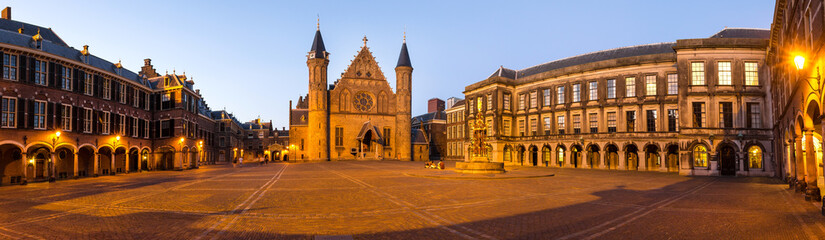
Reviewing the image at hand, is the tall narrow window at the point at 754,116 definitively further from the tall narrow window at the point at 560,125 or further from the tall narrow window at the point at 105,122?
the tall narrow window at the point at 105,122

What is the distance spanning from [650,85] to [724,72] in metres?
5.83

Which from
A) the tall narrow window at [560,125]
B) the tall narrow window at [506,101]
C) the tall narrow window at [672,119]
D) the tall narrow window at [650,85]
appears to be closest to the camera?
the tall narrow window at [672,119]

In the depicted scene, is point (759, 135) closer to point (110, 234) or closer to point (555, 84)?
point (555, 84)

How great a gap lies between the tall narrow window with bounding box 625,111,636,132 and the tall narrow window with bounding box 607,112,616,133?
123 centimetres

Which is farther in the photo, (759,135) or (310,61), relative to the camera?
(310,61)

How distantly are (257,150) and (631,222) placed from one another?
99.6m

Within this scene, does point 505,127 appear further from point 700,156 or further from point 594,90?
point 700,156

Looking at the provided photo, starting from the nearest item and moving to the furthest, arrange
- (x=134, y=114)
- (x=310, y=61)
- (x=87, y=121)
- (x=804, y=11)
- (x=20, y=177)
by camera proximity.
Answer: (x=804, y=11), (x=20, y=177), (x=87, y=121), (x=134, y=114), (x=310, y=61)

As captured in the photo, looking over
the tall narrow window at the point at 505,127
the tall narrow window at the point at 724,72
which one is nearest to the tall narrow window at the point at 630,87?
the tall narrow window at the point at 724,72

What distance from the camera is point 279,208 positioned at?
12.0 meters

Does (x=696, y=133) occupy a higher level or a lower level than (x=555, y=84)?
lower

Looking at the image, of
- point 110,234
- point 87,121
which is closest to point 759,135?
point 110,234

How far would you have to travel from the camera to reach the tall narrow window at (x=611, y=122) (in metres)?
37.8

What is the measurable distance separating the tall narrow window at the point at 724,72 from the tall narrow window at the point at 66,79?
4634 centimetres
